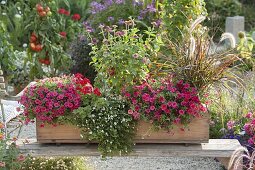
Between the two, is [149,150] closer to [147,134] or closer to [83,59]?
[147,134]

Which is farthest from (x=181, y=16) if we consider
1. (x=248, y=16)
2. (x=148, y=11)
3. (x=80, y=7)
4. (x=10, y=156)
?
(x=248, y=16)

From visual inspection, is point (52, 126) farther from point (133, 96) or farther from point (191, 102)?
point (191, 102)

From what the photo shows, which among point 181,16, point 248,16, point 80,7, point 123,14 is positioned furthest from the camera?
point 248,16

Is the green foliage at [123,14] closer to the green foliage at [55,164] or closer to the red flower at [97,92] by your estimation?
the green foliage at [55,164]

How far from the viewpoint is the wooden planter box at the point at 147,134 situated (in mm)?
4180

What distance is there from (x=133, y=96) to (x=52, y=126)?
1.87ft

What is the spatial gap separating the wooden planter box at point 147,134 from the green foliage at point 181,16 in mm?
1301

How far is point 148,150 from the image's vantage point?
416 cm

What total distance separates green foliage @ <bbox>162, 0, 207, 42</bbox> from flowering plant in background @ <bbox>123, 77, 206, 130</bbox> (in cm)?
124

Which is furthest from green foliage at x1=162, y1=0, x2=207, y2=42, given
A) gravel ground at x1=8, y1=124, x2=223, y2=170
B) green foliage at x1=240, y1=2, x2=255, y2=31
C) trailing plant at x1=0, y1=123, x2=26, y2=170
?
green foliage at x1=240, y1=2, x2=255, y2=31

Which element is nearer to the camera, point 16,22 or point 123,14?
point 123,14

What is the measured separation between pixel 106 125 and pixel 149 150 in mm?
325

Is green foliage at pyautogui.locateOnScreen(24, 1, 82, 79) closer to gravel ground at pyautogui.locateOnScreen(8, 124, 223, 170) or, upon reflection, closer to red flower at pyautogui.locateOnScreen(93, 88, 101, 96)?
gravel ground at pyautogui.locateOnScreen(8, 124, 223, 170)

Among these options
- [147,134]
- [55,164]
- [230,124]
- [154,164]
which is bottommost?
[154,164]
